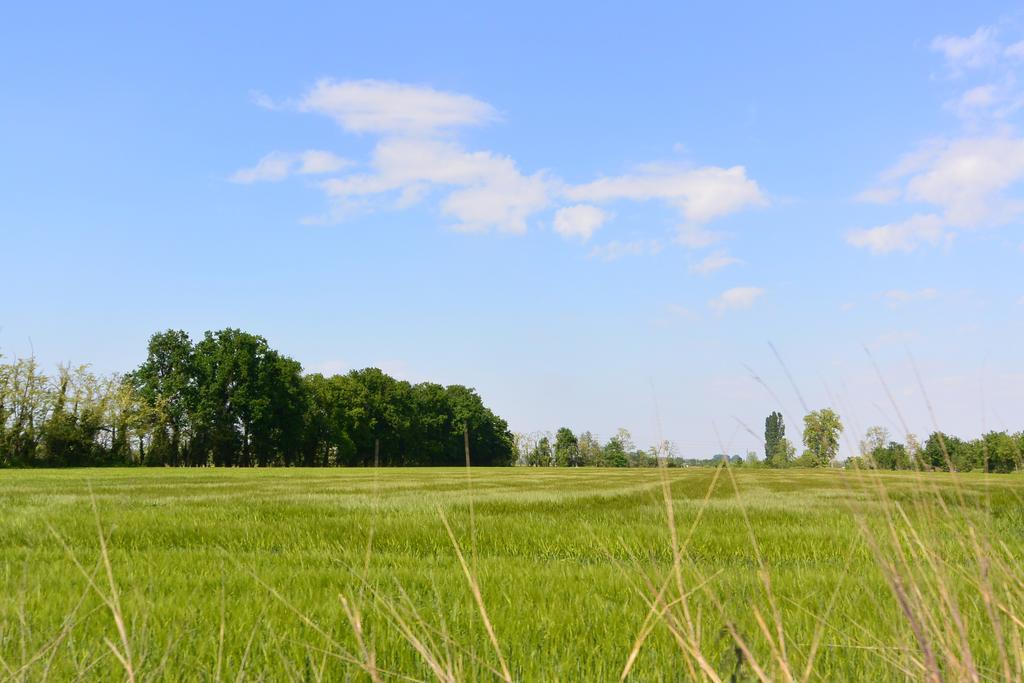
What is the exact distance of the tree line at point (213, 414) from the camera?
54750 mm

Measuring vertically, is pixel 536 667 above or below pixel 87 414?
below

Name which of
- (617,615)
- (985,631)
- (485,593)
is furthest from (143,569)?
(985,631)

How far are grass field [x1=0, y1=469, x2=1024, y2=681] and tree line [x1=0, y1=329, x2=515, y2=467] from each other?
39.9 metres

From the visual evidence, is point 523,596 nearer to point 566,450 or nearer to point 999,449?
point 999,449

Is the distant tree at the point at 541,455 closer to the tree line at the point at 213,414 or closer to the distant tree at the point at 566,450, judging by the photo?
the distant tree at the point at 566,450

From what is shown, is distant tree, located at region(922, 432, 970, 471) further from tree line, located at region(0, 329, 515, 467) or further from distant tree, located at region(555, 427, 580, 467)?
distant tree, located at region(555, 427, 580, 467)

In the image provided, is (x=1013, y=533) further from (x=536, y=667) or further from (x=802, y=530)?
(x=536, y=667)

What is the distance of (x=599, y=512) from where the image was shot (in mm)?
10094

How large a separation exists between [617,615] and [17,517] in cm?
824

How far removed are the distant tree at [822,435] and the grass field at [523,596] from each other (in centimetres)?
11

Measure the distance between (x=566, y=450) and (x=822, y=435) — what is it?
115345 mm

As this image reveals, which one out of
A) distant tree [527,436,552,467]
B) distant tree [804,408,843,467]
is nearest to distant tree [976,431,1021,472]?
distant tree [804,408,843,467]

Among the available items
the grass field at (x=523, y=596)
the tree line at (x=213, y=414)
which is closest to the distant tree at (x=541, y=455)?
the tree line at (x=213, y=414)

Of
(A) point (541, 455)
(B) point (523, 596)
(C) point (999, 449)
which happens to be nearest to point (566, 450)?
(A) point (541, 455)
